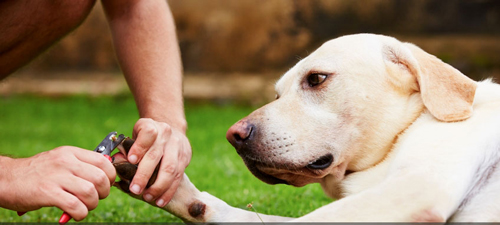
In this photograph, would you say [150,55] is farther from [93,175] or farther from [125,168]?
[93,175]

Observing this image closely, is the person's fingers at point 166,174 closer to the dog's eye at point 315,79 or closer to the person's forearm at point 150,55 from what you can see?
the person's forearm at point 150,55

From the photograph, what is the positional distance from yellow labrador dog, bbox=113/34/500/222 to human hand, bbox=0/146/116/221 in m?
0.65

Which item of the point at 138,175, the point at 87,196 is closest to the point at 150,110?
the point at 138,175

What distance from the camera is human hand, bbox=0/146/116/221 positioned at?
2.18 meters

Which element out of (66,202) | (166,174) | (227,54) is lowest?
(227,54)

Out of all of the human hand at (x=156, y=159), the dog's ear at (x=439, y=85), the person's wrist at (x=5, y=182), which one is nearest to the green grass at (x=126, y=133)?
the person's wrist at (x=5, y=182)

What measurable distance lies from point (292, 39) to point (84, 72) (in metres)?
4.35

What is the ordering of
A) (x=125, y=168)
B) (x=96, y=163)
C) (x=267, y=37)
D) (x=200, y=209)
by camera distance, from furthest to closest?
(x=267, y=37) < (x=200, y=209) < (x=125, y=168) < (x=96, y=163)

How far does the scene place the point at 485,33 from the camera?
9562 millimetres

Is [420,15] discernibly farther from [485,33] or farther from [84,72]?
[84,72]

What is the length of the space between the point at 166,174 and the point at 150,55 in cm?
95

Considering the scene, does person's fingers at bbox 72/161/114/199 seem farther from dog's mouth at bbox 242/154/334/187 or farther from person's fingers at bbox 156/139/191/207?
dog's mouth at bbox 242/154/334/187

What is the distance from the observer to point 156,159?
8.28 ft

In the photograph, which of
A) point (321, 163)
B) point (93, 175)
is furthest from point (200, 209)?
point (93, 175)
